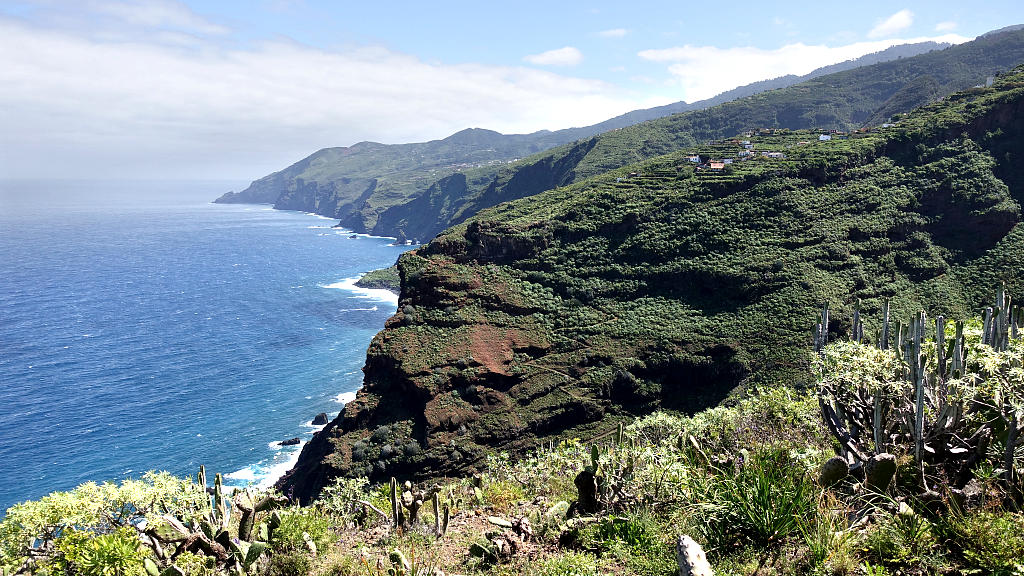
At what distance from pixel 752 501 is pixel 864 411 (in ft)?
13.9

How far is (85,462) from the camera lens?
42.7 m

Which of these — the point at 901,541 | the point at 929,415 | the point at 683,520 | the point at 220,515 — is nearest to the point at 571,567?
the point at 683,520

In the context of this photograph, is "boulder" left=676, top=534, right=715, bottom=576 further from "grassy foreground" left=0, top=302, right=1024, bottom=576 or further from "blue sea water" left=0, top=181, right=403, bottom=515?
"blue sea water" left=0, top=181, right=403, bottom=515

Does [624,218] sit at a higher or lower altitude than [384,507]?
higher

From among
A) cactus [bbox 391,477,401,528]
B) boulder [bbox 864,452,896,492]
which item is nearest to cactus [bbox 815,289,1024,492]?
boulder [bbox 864,452,896,492]

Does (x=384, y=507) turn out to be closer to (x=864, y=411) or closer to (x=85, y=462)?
(x=864, y=411)

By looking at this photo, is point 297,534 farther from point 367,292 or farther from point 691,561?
point 367,292

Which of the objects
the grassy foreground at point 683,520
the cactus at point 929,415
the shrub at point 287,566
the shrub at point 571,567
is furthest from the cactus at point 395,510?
the cactus at point 929,415

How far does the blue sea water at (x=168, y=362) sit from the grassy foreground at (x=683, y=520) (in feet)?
110

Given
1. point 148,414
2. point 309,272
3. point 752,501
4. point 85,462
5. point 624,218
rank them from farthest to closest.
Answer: point 309,272 < point 624,218 < point 148,414 < point 85,462 < point 752,501

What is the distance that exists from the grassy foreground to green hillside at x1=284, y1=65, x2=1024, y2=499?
25453 mm

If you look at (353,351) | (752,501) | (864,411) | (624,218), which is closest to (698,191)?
(624,218)

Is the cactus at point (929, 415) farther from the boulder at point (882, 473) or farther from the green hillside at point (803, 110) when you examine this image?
the green hillside at point (803, 110)

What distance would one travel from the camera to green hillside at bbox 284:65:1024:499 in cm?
3853
